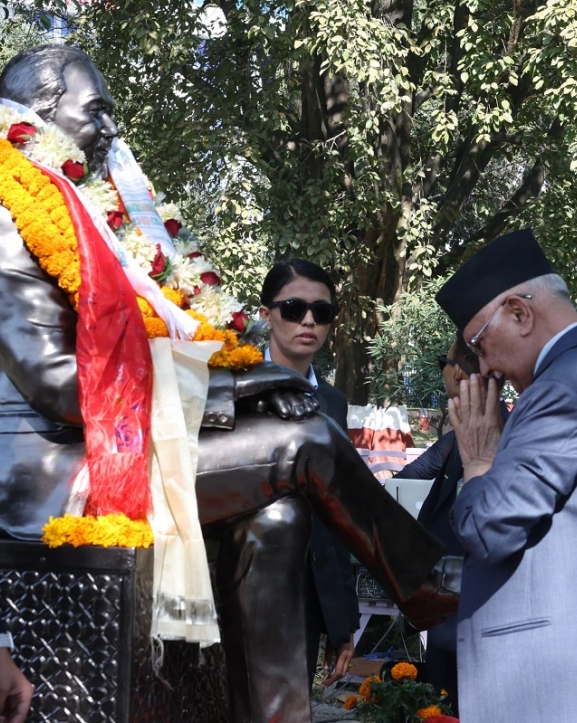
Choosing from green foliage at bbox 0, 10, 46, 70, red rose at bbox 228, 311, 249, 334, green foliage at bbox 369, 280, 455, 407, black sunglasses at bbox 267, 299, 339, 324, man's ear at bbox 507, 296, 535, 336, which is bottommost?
green foliage at bbox 369, 280, 455, 407

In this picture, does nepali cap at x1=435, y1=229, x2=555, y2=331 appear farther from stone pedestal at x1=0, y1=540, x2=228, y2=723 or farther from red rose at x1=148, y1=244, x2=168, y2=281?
stone pedestal at x1=0, y1=540, x2=228, y2=723

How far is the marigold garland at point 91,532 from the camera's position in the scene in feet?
8.27

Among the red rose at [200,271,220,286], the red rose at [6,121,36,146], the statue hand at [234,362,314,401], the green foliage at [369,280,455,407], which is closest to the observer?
the statue hand at [234,362,314,401]

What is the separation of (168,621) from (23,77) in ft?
5.49

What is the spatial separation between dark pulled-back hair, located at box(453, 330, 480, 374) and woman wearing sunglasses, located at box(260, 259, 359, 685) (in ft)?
1.56

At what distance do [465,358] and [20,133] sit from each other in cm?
163

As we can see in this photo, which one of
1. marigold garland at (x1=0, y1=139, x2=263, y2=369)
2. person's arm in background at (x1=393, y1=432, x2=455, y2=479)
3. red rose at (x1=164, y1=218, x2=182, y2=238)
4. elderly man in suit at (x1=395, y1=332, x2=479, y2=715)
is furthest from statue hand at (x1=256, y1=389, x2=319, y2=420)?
person's arm in background at (x1=393, y1=432, x2=455, y2=479)

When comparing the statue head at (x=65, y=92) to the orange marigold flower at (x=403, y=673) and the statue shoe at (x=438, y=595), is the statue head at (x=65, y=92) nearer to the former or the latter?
the statue shoe at (x=438, y=595)

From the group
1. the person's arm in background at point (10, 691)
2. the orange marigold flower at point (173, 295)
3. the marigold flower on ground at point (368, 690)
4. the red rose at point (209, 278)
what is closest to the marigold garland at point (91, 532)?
the person's arm in background at point (10, 691)

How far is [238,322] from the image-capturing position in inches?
122

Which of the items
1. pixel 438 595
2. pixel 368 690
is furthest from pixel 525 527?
pixel 368 690

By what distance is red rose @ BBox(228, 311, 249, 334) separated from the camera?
3.10m

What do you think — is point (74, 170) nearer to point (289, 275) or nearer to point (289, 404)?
point (289, 404)

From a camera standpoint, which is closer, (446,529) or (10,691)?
(10,691)
